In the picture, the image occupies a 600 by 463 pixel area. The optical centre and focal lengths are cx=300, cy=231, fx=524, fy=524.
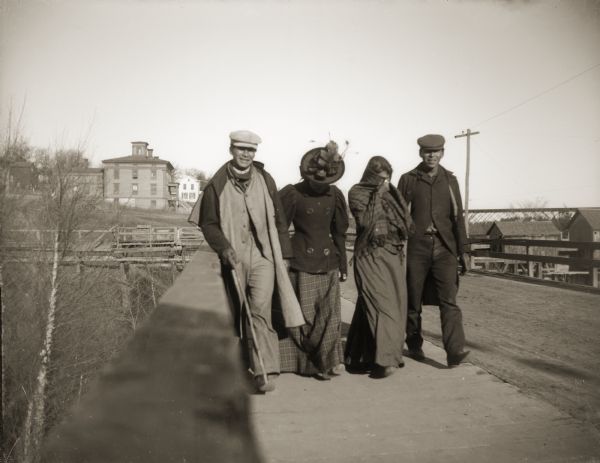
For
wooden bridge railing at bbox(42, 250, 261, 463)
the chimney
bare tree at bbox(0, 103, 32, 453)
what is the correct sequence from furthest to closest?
1. the chimney
2. bare tree at bbox(0, 103, 32, 453)
3. wooden bridge railing at bbox(42, 250, 261, 463)

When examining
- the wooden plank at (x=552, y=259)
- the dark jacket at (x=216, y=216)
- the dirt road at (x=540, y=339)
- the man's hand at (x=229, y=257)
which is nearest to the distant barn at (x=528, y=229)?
the wooden plank at (x=552, y=259)

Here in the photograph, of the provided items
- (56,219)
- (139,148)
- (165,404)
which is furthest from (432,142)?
(139,148)

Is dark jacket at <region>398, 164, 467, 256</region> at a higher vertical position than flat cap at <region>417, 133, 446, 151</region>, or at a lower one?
lower

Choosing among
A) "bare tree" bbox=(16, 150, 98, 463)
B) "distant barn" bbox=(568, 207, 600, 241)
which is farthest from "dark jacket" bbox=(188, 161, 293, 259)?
"distant barn" bbox=(568, 207, 600, 241)

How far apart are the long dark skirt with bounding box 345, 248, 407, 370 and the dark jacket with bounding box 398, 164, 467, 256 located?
467 millimetres

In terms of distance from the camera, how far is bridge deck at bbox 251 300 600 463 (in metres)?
2.93

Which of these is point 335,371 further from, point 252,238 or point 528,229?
point 528,229

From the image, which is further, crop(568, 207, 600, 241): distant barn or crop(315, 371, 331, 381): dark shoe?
crop(568, 207, 600, 241): distant barn

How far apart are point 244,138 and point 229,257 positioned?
0.95m

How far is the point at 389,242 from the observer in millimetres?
4641

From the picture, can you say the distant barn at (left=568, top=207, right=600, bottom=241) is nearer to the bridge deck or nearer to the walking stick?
the bridge deck

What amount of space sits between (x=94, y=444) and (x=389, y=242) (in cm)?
362

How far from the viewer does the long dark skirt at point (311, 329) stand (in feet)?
14.8

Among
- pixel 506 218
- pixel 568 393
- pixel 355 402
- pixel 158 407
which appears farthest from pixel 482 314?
pixel 506 218
